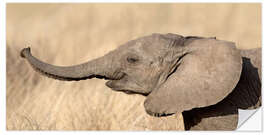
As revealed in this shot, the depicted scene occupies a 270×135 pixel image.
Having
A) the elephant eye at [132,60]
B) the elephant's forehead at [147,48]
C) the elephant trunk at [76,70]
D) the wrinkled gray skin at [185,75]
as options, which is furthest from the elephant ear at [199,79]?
the elephant trunk at [76,70]

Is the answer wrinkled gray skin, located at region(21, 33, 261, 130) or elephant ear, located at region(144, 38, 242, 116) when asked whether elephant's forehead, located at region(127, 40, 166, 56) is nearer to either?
wrinkled gray skin, located at region(21, 33, 261, 130)

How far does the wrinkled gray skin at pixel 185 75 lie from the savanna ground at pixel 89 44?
0.93m

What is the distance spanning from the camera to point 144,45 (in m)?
4.56

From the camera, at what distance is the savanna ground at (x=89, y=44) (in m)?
5.95

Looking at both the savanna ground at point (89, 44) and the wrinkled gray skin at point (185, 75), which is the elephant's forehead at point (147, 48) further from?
the savanna ground at point (89, 44)

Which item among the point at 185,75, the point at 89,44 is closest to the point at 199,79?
the point at 185,75

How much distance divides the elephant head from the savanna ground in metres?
0.93

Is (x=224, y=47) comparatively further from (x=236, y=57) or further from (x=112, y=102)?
(x=112, y=102)

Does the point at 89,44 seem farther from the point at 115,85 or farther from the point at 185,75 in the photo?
the point at 185,75

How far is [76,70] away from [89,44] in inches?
199

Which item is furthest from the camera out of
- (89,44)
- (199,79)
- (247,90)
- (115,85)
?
(89,44)

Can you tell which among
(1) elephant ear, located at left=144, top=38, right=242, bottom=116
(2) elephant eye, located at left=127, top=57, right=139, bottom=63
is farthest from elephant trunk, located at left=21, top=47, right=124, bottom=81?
(1) elephant ear, located at left=144, top=38, right=242, bottom=116

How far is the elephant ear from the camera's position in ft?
13.9

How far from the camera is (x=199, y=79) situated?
4.33 metres
